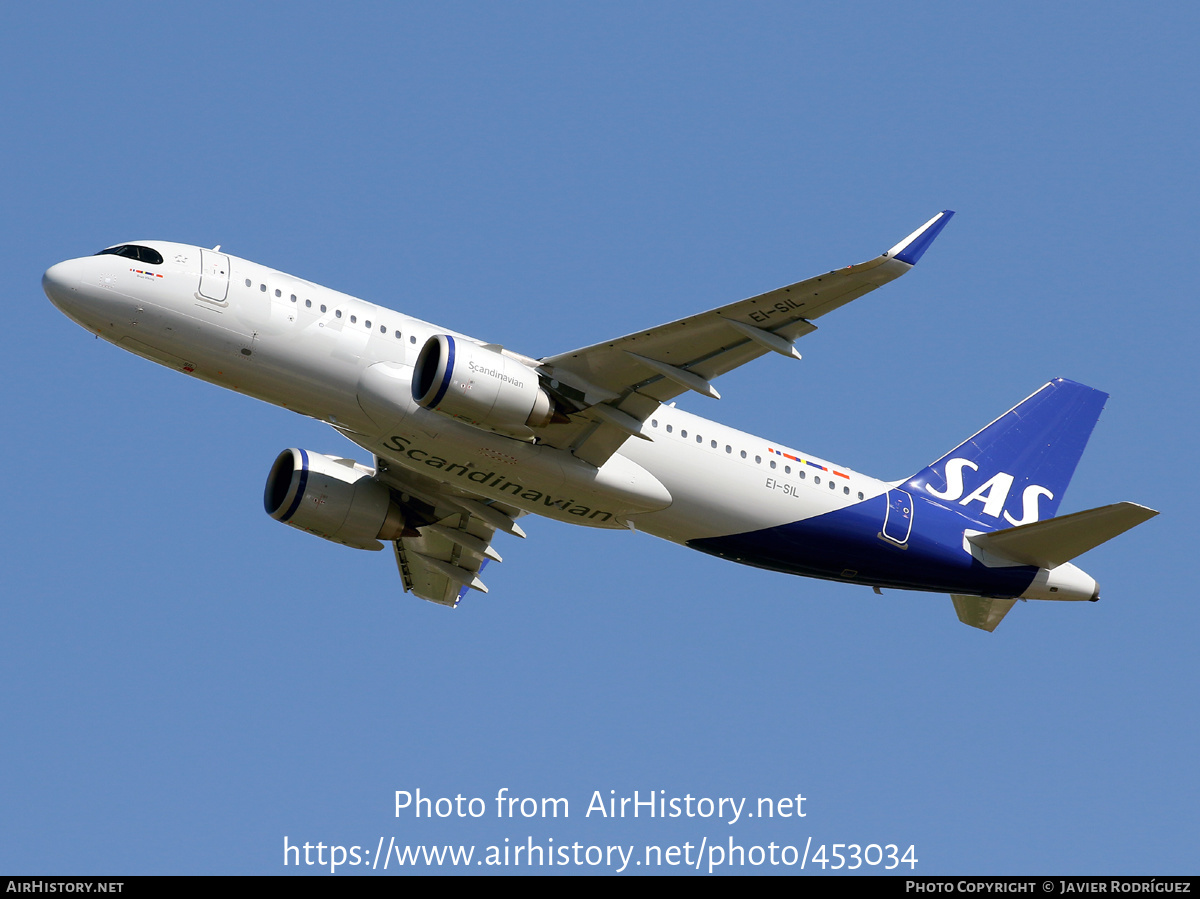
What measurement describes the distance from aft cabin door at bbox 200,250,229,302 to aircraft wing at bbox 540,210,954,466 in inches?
278

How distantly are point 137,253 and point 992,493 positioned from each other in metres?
22.5

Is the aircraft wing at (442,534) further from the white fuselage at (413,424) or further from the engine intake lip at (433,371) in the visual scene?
the engine intake lip at (433,371)

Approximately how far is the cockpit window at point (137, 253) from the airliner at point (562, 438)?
4 cm

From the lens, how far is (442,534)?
120 ft

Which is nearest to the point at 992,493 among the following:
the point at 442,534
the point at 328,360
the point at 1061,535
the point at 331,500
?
the point at 1061,535

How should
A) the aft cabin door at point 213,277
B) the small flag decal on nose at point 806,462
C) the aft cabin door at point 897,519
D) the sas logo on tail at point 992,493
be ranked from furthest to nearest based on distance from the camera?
the sas logo on tail at point 992,493
the aft cabin door at point 897,519
the small flag decal on nose at point 806,462
the aft cabin door at point 213,277

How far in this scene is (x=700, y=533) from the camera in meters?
32.3

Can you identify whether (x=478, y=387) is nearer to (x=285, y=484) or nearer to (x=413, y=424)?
(x=413, y=424)

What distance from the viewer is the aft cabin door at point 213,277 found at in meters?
29.4

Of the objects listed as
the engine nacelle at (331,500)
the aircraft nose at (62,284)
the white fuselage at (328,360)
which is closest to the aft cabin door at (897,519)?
the white fuselage at (328,360)

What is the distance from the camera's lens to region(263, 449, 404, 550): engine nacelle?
34.8m

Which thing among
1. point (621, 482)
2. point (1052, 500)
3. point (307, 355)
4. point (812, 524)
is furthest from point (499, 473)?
point (1052, 500)
